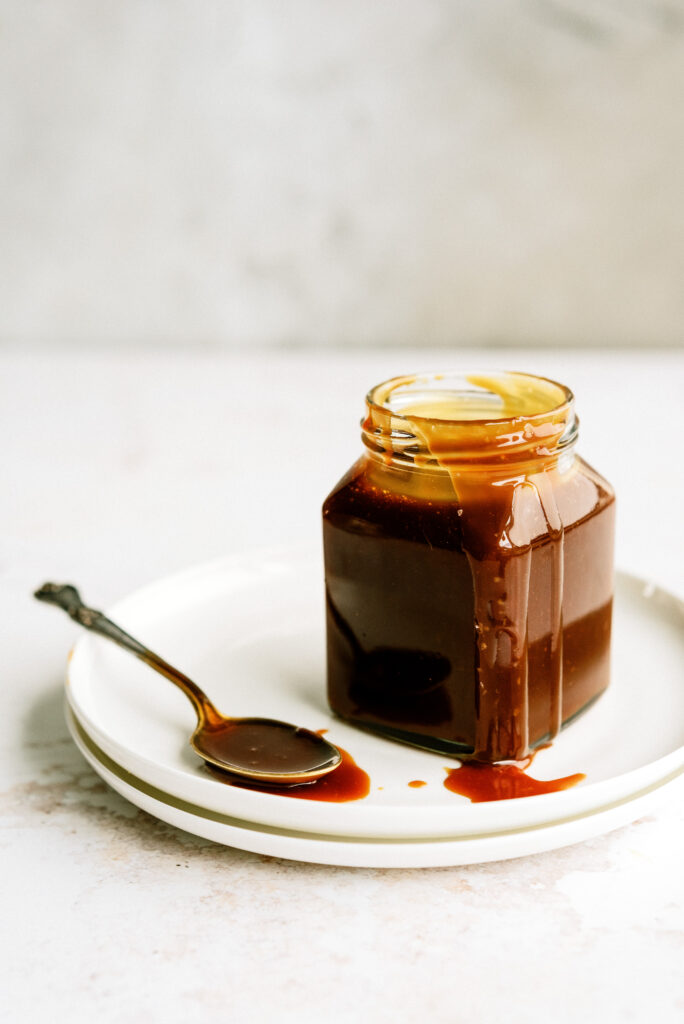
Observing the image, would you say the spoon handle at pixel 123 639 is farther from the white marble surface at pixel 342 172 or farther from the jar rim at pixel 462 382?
the white marble surface at pixel 342 172

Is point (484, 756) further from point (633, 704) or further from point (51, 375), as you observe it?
point (51, 375)

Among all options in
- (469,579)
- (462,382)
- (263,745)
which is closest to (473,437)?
(469,579)

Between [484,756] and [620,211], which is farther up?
[620,211]

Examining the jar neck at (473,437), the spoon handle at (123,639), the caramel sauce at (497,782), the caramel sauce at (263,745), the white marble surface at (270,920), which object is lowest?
the white marble surface at (270,920)

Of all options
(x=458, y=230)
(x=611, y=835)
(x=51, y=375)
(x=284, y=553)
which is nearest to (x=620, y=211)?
A: (x=458, y=230)

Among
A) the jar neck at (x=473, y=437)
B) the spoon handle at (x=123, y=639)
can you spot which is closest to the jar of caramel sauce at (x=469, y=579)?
the jar neck at (x=473, y=437)
